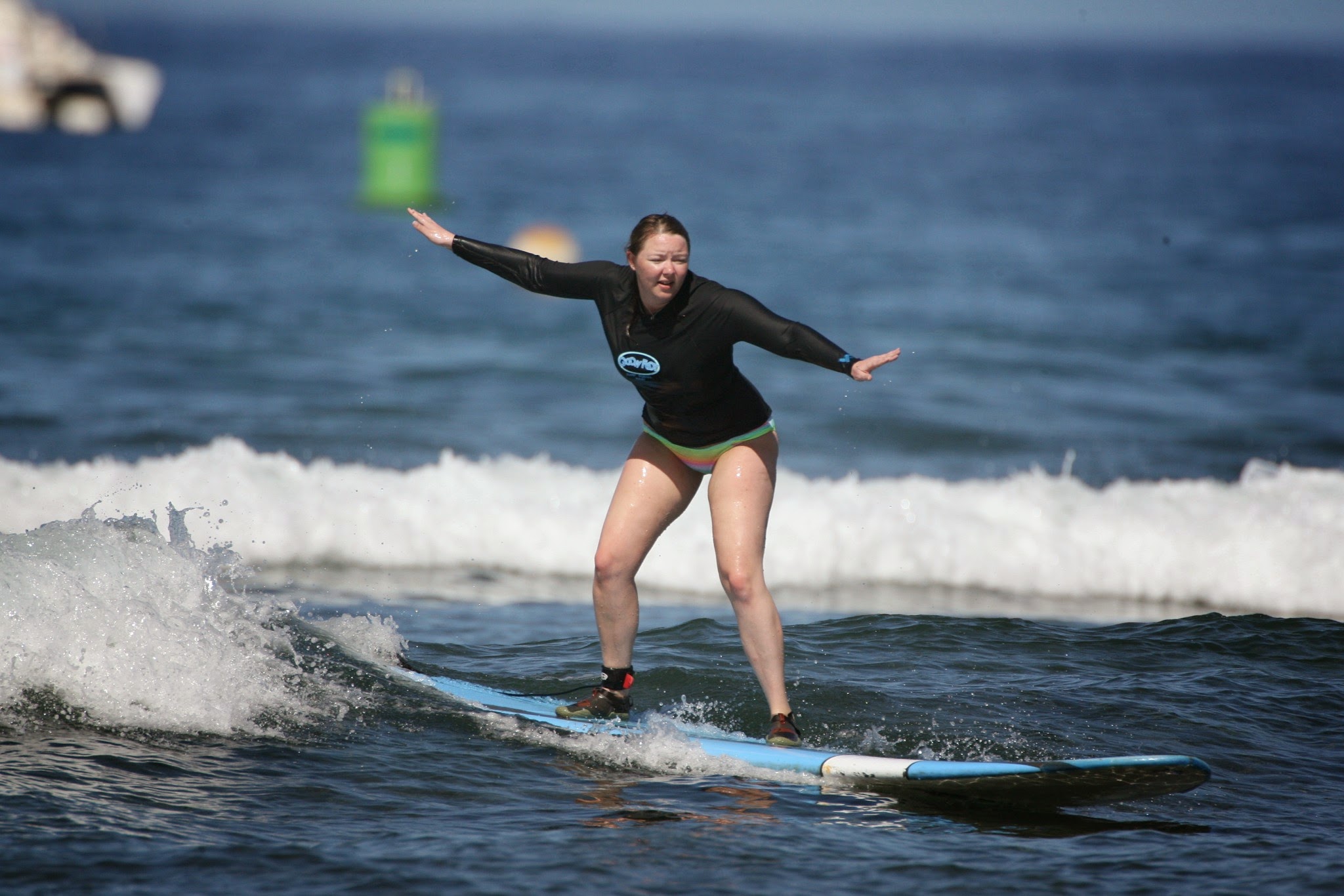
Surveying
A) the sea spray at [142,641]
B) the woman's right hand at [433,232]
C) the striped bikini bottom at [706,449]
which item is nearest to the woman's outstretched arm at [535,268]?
the woman's right hand at [433,232]

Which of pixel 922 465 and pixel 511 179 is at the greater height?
pixel 511 179

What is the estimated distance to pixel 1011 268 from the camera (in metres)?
22.1

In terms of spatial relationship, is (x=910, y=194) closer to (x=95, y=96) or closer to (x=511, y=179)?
(x=511, y=179)

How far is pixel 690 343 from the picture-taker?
4918 mm

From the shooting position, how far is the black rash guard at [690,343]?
4848mm

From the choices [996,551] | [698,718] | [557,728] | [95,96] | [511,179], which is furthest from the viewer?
[95,96]

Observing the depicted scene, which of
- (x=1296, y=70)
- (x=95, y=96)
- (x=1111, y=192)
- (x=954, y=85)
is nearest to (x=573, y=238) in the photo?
(x=1111, y=192)

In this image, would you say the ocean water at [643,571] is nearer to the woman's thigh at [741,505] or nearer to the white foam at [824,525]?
the white foam at [824,525]

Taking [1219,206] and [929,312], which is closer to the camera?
[929,312]

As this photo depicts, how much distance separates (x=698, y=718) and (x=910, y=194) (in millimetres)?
28332

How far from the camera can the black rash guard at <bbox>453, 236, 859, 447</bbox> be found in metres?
4.85

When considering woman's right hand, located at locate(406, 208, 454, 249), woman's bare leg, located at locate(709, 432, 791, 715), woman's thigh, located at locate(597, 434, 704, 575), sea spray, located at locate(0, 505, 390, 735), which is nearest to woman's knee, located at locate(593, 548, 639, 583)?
woman's thigh, located at locate(597, 434, 704, 575)

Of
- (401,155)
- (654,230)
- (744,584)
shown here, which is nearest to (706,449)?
(744,584)

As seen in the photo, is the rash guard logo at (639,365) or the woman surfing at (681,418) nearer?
the woman surfing at (681,418)
